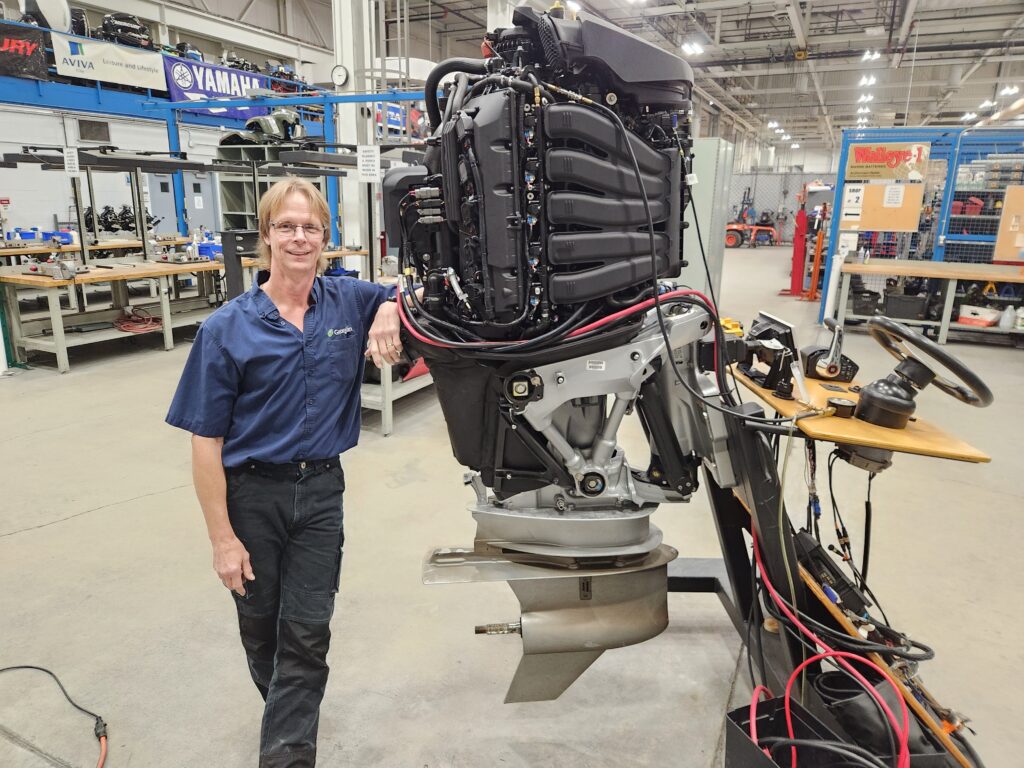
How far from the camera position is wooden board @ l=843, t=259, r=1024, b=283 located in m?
6.02

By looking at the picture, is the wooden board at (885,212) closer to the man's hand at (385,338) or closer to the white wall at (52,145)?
the man's hand at (385,338)

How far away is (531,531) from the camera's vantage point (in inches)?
62.1

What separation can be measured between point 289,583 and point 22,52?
853cm

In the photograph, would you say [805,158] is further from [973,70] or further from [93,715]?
[93,715]

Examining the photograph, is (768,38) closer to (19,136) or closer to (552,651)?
(19,136)

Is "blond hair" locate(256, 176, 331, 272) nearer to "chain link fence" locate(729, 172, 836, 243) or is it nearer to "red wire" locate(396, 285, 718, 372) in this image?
"red wire" locate(396, 285, 718, 372)

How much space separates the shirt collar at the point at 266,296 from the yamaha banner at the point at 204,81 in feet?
28.4

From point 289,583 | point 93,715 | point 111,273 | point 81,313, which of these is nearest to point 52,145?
point 81,313

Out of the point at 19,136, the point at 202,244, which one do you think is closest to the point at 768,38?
the point at 202,244

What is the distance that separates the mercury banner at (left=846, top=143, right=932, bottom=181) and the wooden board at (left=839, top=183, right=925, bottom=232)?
10 centimetres

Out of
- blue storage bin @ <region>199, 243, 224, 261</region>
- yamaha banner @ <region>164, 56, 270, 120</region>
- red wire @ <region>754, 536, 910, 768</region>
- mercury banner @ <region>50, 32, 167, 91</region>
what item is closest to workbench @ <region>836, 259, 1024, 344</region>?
red wire @ <region>754, 536, 910, 768</region>

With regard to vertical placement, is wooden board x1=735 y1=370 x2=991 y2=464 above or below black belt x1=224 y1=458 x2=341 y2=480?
above

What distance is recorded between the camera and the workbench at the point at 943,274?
6051mm

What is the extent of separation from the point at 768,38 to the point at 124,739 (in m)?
12.6
